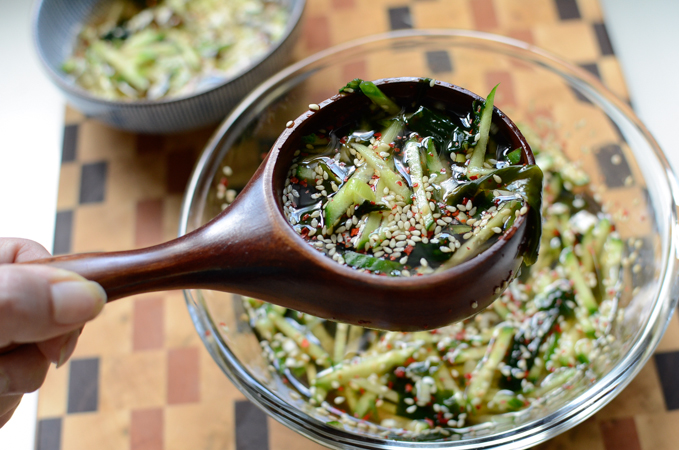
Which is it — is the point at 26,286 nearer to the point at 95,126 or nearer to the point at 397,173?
the point at 397,173

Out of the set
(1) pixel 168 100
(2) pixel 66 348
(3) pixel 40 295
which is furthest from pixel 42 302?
(1) pixel 168 100

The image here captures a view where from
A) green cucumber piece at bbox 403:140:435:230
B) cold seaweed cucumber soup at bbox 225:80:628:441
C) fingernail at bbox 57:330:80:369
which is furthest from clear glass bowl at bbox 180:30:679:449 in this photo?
green cucumber piece at bbox 403:140:435:230

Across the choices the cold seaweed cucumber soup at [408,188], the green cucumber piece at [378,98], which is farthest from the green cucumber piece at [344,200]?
the green cucumber piece at [378,98]

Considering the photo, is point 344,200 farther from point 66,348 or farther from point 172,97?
point 172,97

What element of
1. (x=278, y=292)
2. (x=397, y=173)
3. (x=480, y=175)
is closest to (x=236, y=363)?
(x=278, y=292)

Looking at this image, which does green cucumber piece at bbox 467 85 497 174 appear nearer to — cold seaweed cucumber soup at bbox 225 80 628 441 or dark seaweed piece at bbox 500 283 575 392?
cold seaweed cucumber soup at bbox 225 80 628 441

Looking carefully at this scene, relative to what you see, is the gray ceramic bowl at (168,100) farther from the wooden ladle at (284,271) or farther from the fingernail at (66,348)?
the fingernail at (66,348)
